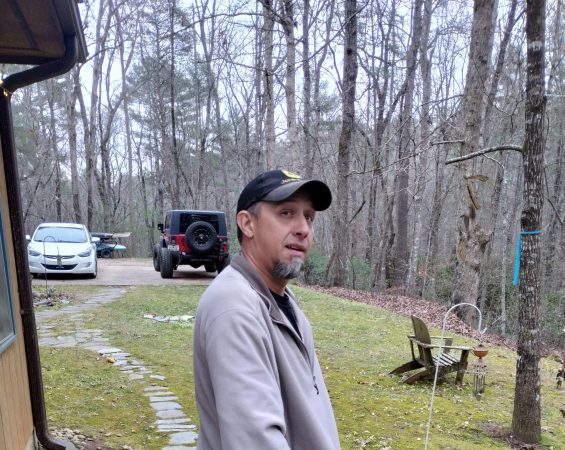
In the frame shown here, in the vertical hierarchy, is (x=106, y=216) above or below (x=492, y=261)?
above

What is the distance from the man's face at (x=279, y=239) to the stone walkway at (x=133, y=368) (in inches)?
116

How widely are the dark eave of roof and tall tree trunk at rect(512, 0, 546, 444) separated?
12.2ft

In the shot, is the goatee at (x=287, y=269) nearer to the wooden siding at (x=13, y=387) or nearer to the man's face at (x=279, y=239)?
the man's face at (x=279, y=239)

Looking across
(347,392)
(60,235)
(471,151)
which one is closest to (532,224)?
(347,392)

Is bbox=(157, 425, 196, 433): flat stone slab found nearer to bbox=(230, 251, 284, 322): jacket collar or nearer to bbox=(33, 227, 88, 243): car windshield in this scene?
bbox=(230, 251, 284, 322): jacket collar

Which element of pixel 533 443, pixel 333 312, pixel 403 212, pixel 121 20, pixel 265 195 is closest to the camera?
pixel 265 195

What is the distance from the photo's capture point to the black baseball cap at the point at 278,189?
150cm

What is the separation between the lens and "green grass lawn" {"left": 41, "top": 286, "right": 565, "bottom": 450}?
4.40 meters

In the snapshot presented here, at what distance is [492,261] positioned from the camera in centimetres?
2200

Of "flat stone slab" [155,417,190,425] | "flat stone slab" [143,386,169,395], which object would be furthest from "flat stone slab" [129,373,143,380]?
"flat stone slab" [155,417,190,425]

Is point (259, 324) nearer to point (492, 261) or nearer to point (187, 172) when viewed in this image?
point (492, 261)

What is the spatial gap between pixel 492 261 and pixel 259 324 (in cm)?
2285

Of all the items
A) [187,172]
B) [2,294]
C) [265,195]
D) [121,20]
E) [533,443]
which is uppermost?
[121,20]

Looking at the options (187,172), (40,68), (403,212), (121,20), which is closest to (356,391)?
(40,68)
